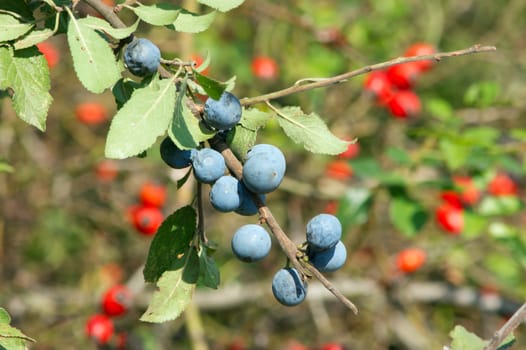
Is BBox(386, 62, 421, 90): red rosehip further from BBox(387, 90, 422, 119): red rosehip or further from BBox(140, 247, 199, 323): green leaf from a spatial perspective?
BBox(140, 247, 199, 323): green leaf

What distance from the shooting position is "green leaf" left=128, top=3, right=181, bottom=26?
1.19m

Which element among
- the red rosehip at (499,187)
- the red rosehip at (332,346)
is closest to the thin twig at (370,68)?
the red rosehip at (332,346)

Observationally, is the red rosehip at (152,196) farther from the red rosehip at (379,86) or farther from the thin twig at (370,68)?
the thin twig at (370,68)

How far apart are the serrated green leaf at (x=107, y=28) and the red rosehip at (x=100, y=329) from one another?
1.97m

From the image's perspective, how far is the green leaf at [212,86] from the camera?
1097 mm

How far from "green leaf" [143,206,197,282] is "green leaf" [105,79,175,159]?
0.78 feet

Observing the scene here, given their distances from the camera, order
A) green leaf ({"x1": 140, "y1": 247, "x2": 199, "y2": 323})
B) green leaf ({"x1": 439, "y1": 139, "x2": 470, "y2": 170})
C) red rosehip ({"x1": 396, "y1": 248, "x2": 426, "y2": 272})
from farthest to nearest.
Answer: red rosehip ({"x1": 396, "y1": 248, "x2": 426, "y2": 272}), green leaf ({"x1": 439, "y1": 139, "x2": 470, "y2": 170}), green leaf ({"x1": 140, "y1": 247, "x2": 199, "y2": 323})

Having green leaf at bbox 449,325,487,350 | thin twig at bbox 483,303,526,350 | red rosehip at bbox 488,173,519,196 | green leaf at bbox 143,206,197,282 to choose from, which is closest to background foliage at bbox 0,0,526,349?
red rosehip at bbox 488,173,519,196

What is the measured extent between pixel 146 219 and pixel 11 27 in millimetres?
2069

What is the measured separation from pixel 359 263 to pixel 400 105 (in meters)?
0.99

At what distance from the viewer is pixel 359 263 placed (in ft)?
13.1

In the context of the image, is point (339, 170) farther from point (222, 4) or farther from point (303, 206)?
point (222, 4)

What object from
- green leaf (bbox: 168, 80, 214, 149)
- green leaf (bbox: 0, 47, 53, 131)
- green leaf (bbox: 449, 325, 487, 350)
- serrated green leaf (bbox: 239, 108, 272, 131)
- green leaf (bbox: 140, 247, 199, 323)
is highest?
green leaf (bbox: 168, 80, 214, 149)

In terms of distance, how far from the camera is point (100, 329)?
290cm
